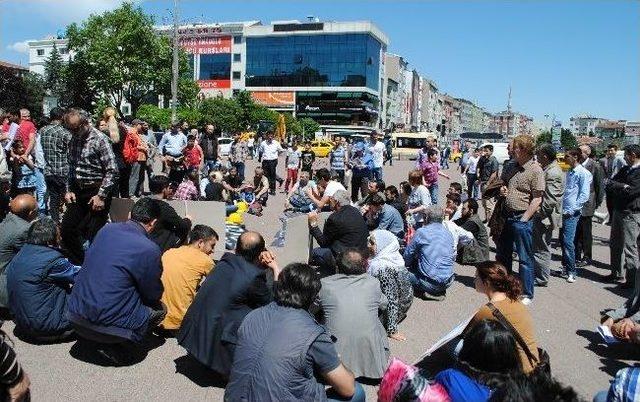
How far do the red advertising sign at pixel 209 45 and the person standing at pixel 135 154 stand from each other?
88.3 meters

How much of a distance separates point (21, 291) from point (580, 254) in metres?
8.69

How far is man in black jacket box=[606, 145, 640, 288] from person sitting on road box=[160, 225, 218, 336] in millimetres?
5903

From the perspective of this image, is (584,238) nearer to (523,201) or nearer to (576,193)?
(576,193)

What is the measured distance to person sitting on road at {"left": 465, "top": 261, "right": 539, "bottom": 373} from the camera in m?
3.71

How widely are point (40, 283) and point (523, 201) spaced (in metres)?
5.24

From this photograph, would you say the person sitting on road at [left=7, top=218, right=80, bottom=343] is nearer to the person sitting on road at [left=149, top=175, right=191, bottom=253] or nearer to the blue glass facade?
the person sitting on road at [left=149, top=175, right=191, bottom=253]

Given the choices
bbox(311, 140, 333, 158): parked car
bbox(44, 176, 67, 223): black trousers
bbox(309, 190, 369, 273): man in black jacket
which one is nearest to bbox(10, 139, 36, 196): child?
bbox(44, 176, 67, 223): black trousers

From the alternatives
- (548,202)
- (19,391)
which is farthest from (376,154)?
(19,391)

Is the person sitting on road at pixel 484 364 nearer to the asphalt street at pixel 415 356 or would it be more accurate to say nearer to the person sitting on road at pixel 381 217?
the asphalt street at pixel 415 356

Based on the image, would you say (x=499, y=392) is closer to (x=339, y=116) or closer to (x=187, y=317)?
(x=187, y=317)

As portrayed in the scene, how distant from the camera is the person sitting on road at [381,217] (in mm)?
8070

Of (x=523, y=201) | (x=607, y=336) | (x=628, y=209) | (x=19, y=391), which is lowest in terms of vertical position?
(x=607, y=336)

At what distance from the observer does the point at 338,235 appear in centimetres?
648

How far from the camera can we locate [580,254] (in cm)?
941
